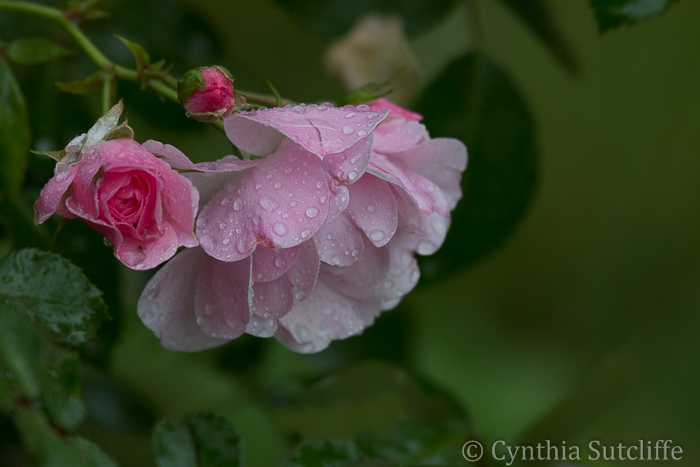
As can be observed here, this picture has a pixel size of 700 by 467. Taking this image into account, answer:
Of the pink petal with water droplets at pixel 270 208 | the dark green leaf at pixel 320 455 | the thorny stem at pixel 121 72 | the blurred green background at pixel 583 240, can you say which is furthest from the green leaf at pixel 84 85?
the blurred green background at pixel 583 240

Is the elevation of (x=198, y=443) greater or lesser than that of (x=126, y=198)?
lesser

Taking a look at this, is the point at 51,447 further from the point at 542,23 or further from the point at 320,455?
the point at 542,23

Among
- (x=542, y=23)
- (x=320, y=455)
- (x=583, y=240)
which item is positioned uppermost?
(x=542, y=23)

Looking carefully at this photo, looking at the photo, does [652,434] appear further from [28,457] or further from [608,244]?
[28,457]

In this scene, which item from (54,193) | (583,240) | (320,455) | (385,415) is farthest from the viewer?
(583,240)

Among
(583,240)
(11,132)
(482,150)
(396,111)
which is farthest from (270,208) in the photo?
(583,240)

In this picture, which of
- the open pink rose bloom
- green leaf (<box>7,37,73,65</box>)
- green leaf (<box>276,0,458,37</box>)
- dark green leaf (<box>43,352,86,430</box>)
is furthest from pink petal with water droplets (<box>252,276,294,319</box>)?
green leaf (<box>276,0,458,37</box>)

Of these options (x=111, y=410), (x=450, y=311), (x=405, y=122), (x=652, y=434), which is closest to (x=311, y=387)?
(x=111, y=410)

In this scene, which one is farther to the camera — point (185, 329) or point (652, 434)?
point (652, 434)
